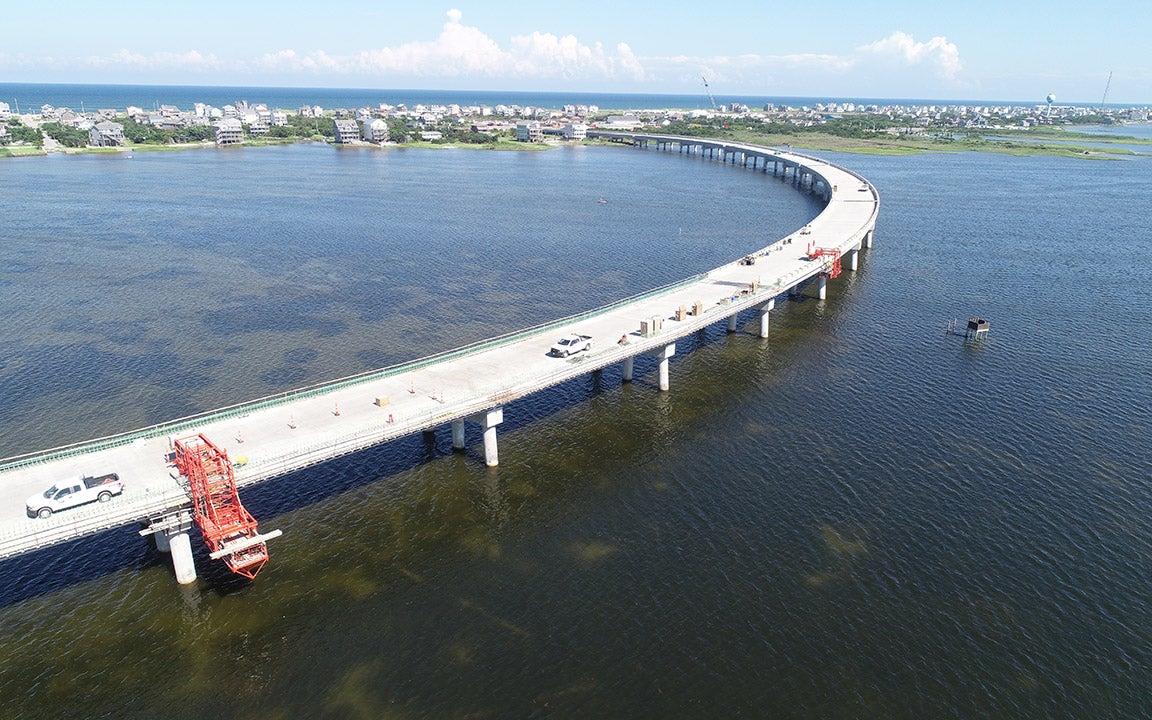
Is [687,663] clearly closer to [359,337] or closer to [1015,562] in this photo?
[1015,562]

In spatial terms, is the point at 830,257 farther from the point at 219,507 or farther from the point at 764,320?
the point at 219,507

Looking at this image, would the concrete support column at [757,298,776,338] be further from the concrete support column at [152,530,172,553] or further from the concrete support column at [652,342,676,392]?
the concrete support column at [152,530,172,553]

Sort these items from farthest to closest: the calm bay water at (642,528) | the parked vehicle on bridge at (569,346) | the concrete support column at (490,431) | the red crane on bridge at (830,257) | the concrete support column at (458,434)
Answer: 1. the red crane on bridge at (830,257)
2. the parked vehicle on bridge at (569,346)
3. the concrete support column at (458,434)
4. the concrete support column at (490,431)
5. the calm bay water at (642,528)

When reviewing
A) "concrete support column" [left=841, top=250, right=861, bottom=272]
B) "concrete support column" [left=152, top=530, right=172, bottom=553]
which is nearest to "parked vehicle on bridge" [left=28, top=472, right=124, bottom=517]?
"concrete support column" [left=152, top=530, right=172, bottom=553]

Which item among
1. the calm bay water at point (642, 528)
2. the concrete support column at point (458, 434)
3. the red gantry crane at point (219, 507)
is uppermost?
the red gantry crane at point (219, 507)

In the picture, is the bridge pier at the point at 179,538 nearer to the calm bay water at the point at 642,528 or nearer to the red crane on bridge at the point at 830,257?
the calm bay water at the point at 642,528

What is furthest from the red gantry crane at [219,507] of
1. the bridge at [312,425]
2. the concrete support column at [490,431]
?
the concrete support column at [490,431]
